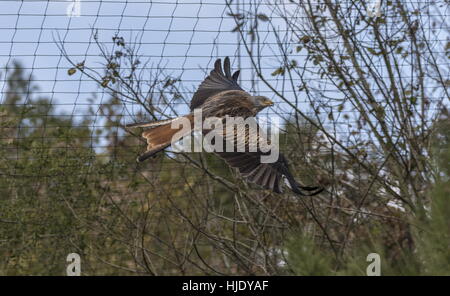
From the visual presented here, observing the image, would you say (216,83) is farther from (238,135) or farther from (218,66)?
(238,135)

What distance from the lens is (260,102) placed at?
4.91 m

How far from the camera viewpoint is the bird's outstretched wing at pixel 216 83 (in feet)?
17.1

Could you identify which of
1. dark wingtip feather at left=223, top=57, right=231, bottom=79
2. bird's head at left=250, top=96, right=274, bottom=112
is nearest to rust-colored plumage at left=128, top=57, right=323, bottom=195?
bird's head at left=250, top=96, right=274, bottom=112

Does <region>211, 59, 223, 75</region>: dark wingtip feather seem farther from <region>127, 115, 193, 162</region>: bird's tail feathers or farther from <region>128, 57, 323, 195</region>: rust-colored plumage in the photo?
<region>127, 115, 193, 162</region>: bird's tail feathers

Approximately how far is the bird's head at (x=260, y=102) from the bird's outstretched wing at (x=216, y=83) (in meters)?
0.36

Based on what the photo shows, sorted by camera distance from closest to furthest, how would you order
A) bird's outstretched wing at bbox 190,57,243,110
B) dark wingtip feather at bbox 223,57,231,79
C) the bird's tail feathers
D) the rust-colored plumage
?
the bird's tail feathers → the rust-colored plumage → bird's outstretched wing at bbox 190,57,243,110 → dark wingtip feather at bbox 223,57,231,79

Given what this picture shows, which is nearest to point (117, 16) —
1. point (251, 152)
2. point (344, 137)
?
point (251, 152)

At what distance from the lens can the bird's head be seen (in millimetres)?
4871

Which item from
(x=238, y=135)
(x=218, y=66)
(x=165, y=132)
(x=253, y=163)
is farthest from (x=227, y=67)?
(x=165, y=132)

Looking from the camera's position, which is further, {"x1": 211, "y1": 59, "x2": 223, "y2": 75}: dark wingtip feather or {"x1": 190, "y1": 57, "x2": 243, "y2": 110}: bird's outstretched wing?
{"x1": 211, "y1": 59, "x2": 223, "y2": 75}: dark wingtip feather

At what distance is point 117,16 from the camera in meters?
5.07

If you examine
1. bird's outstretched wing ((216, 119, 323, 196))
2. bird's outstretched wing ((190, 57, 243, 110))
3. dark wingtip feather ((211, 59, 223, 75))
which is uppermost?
dark wingtip feather ((211, 59, 223, 75))

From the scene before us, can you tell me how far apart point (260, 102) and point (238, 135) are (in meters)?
0.47

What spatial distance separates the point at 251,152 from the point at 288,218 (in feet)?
5.87
